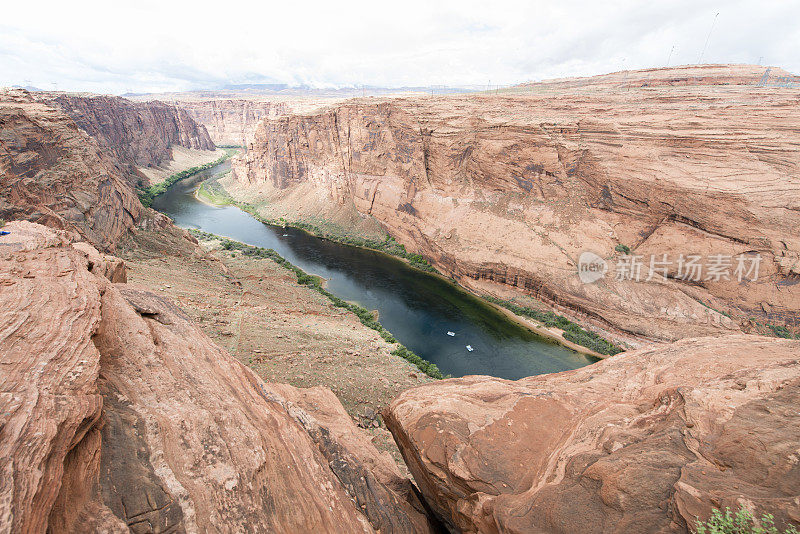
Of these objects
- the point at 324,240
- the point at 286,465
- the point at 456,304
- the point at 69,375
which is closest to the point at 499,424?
the point at 286,465

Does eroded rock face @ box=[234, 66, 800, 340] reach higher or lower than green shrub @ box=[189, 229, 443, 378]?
higher

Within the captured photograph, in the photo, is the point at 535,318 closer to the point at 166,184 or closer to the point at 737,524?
the point at 737,524

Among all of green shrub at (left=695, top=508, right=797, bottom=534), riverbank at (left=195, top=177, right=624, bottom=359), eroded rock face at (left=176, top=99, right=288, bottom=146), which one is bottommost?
riverbank at (left=195, top=177, right=624, bottom=359)

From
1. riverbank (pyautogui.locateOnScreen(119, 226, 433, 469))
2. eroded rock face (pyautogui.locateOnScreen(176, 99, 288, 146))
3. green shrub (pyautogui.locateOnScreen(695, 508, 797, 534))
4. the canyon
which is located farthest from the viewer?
eroded rock face (pyautogui.locateOnScreen(176, 99, 288, 146))

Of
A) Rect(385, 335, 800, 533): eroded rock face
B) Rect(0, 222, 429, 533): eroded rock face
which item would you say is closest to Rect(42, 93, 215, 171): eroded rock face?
Rect(0, 222, 429, 533): eroded rock face

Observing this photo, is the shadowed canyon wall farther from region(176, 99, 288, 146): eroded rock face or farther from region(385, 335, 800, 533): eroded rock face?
region(176, 99, 288, 146): eroded rock face

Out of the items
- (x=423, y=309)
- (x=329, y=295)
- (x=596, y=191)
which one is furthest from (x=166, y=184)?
(x=596, y=191)
